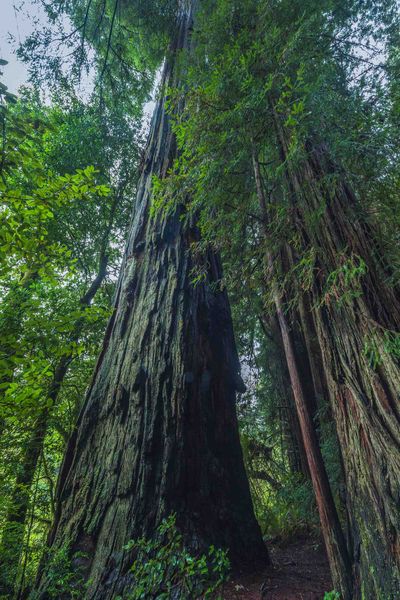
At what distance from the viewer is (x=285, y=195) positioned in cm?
229

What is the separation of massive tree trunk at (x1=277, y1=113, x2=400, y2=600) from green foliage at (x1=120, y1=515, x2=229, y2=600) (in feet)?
3.08

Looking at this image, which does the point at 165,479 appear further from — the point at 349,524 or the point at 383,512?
the point at 383,512

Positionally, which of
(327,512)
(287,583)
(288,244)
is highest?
(288,244)

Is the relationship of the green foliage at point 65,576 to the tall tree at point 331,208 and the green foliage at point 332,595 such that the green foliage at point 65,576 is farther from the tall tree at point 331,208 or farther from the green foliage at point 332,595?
the tall tree at point 331,208

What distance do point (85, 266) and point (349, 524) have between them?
672 centimetres

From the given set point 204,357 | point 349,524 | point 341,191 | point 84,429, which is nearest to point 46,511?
point 84,429

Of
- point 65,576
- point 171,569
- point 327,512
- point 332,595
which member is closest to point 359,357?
point 327,512

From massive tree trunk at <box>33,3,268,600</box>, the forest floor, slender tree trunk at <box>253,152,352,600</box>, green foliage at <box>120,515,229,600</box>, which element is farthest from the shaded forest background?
the forest floor

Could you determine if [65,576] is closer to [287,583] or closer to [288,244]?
[287,583]

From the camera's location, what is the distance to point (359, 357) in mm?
1694

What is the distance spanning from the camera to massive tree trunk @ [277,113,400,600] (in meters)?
1.39

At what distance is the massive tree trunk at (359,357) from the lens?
54.8 inches

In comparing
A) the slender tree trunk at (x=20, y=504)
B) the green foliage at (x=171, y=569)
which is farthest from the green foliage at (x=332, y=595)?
the slender tree trunk at (x=20, y=504)

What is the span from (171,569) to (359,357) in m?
1.87
